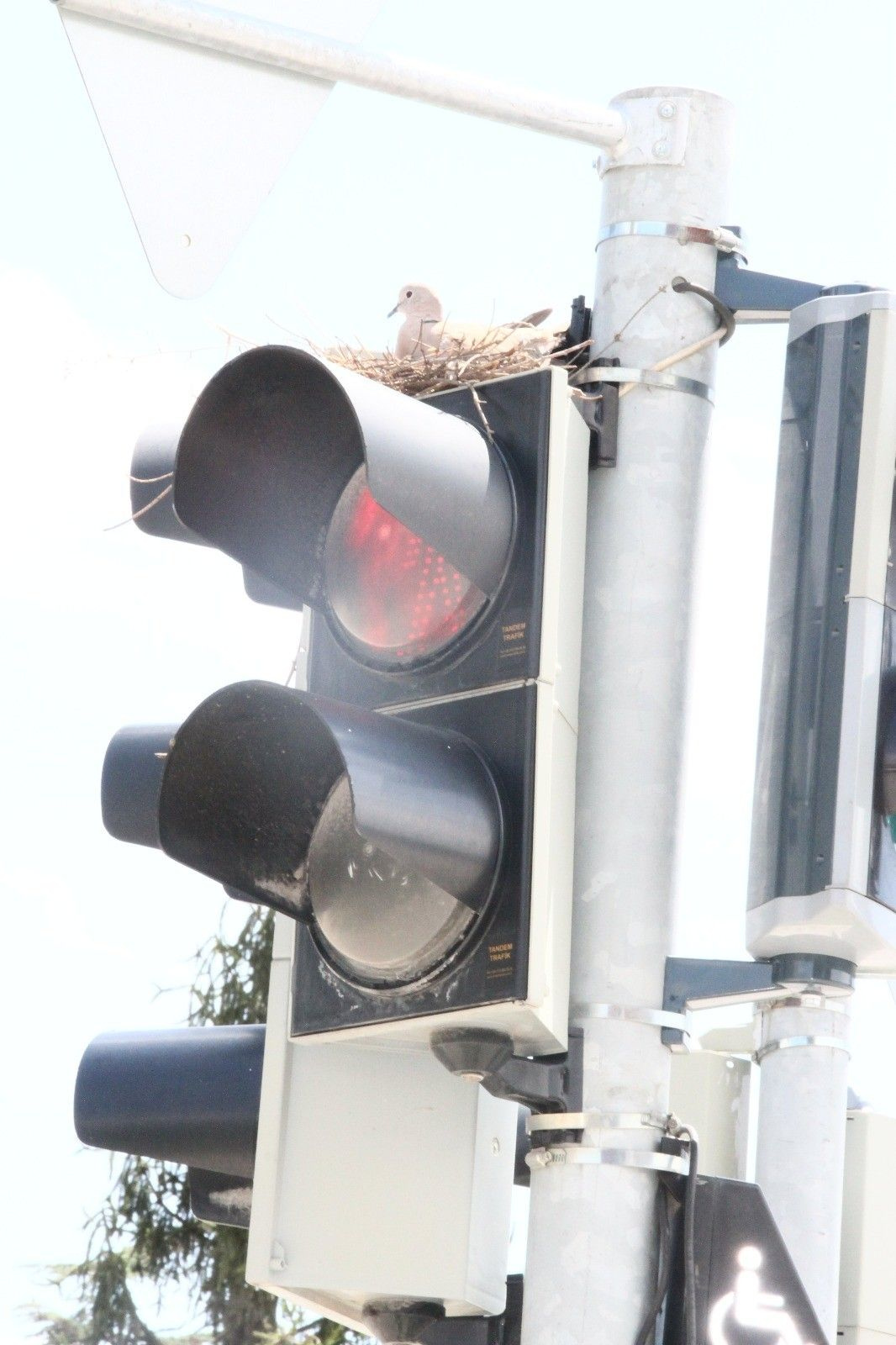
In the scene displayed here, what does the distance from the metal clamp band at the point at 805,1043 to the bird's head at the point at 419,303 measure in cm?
193

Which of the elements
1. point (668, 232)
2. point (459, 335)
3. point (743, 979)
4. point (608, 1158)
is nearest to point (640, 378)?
point (668, 232)

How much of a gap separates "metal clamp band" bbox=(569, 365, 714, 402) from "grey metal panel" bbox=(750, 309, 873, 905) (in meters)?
0.19

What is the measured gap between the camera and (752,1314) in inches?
144

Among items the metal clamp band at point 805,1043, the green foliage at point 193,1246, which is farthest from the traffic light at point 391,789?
the green foliage at point 193,1246

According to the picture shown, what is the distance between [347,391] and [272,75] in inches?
19.1

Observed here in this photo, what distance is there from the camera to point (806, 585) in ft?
12.4

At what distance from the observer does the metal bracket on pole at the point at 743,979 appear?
3.71m

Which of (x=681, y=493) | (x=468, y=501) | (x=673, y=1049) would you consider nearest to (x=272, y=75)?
(x=468, y=501)

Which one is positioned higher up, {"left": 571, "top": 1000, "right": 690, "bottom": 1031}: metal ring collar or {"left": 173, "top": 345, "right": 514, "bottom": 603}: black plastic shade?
{"left": 173, "top": 345, "right": 514, "bottom": 603}: black plastic shade

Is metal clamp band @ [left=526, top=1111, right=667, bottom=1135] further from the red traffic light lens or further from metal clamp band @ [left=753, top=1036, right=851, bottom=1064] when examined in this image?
metal clamp band @ [left=753, top=1036, right=851, bottom=1064]

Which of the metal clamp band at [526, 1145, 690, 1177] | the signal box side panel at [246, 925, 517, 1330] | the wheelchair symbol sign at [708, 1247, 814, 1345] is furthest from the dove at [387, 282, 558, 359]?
the wheelchair symbol sign at [708, 1247, 814, 1345]

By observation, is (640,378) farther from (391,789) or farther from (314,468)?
(391,789)

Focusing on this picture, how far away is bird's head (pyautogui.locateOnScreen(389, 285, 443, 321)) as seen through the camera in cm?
512

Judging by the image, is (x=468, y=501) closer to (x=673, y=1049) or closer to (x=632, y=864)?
(x=632, y=864)
